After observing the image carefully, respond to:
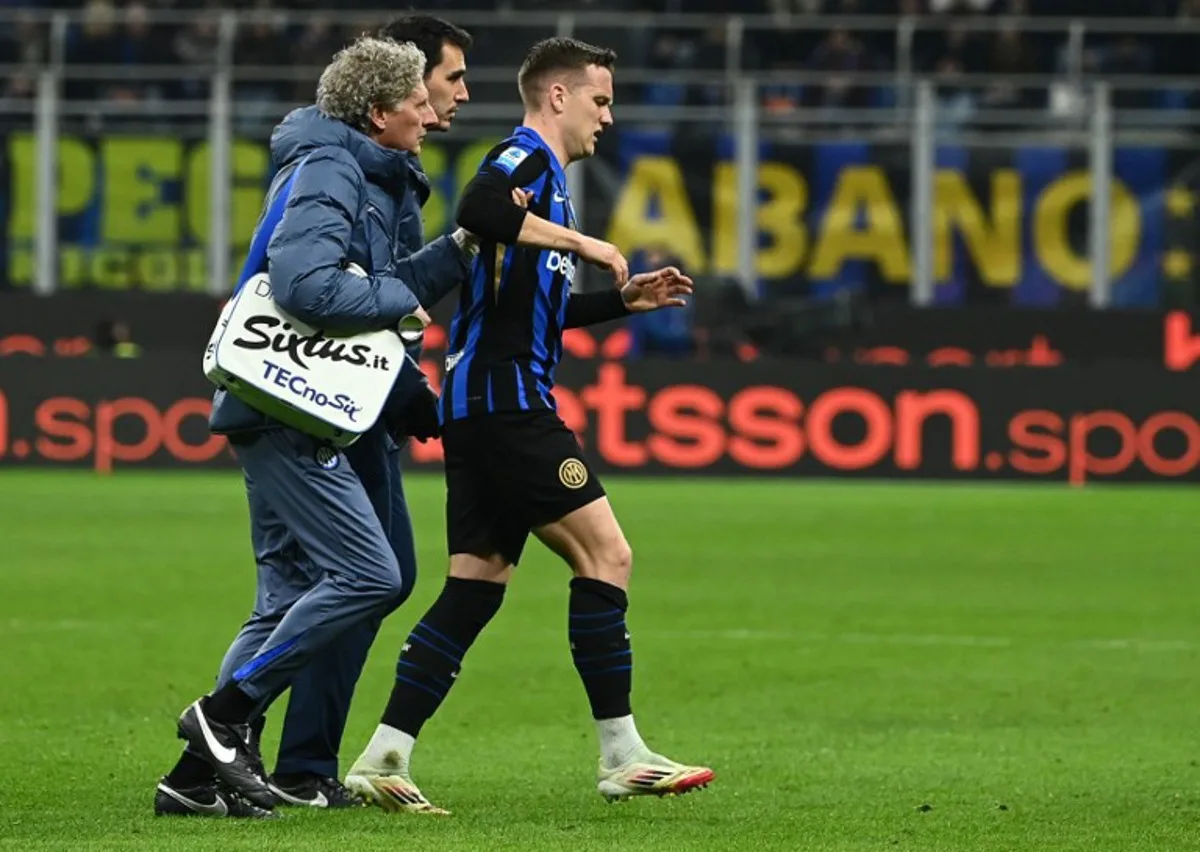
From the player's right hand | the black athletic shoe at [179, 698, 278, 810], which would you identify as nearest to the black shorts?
the player's right hand

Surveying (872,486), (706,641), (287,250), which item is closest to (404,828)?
(287,250)

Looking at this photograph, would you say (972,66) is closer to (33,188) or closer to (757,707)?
(33,188)

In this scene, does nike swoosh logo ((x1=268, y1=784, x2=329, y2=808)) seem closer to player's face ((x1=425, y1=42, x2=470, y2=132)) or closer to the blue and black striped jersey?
the blue and black striped jersey

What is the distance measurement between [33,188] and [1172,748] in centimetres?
A: 1790

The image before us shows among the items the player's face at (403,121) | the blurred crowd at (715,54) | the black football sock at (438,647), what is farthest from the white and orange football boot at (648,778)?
the blurred crowd at (715,54)

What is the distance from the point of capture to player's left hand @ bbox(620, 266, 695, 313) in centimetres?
755

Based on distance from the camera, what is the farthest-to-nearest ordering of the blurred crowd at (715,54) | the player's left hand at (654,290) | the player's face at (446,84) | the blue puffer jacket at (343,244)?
the blurred crowd at (715,54), the player's face at (446,84), the player's left hand at (654,290), the blue puffer jacket at (343,244)

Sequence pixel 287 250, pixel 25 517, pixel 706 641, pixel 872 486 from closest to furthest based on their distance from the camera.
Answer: pixel 287 250, pixel 706 641, pixel 25 517, pixel 872 486

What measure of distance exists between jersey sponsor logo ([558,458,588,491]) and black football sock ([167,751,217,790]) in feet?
4.20

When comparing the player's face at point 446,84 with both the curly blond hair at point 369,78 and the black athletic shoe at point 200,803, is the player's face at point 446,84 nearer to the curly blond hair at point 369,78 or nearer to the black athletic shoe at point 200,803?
the curly blond hair at point 369,78

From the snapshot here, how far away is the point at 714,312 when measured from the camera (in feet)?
79.4

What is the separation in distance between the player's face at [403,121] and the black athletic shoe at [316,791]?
1.86m

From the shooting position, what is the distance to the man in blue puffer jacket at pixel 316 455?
6871 millimetres

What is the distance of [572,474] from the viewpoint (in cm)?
732
